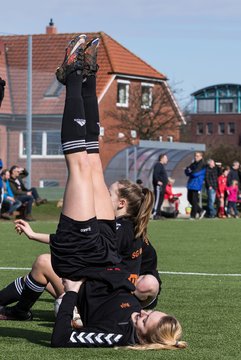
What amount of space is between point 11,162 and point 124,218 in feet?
78.2

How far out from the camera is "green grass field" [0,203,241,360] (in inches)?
270

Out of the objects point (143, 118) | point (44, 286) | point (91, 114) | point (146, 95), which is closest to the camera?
point (91, 114)

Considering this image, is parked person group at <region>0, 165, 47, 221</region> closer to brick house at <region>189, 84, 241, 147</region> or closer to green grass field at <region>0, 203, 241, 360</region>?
green grass field at <region>0, 203, 241, 360</region>

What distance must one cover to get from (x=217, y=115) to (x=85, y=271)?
11361 centimetres

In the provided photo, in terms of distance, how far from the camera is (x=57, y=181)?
1287 inches

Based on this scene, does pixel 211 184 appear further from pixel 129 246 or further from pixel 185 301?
pixel 129 246

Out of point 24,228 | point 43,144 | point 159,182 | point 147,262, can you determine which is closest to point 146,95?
point 43,144

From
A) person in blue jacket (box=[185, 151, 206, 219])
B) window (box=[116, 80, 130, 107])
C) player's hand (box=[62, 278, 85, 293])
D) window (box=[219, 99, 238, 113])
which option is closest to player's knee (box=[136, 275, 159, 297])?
player's hand (box=[62, 278, 85, 293])

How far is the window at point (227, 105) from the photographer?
12462cm

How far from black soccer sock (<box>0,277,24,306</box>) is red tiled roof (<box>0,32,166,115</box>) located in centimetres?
456

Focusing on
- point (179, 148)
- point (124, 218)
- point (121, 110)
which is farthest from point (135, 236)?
point (121, 110)

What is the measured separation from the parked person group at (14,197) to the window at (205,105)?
326ft

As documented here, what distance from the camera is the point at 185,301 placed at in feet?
32.4

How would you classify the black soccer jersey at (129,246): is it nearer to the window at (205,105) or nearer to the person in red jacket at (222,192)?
the person in red jacket at (222,192)
